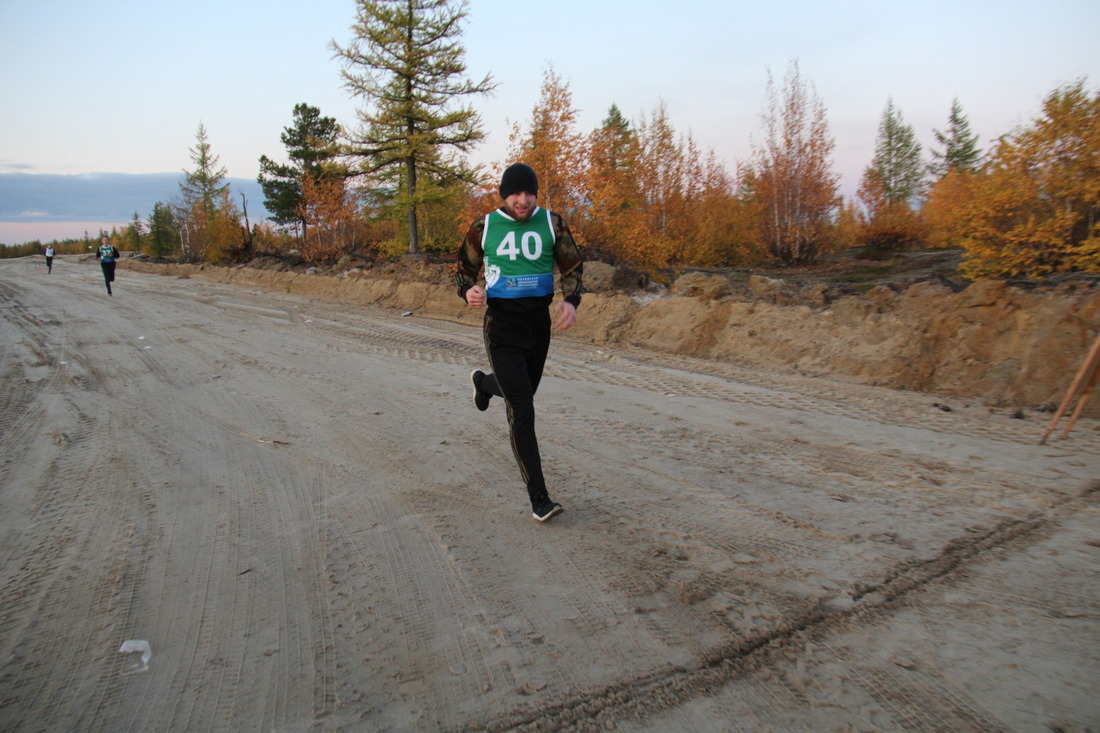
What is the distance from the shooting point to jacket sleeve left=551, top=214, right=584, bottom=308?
4105mm

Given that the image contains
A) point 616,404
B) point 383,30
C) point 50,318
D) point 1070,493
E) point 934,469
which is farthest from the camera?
point 383,30

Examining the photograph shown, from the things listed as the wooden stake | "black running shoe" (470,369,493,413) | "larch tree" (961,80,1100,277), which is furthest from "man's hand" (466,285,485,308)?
"larch tree" (961,80,1100,277)

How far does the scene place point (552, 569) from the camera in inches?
130

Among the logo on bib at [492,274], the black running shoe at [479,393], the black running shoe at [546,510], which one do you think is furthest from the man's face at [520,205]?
the black running shoe at [546,510]

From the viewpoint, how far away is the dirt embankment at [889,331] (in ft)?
22.1

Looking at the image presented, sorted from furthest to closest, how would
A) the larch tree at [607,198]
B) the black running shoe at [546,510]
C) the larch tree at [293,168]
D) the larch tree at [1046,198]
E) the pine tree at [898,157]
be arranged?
1. the pine tree at [898,157]
2. the larch tree at [293,168]
3. the larch tree at [607,198]
4. the larch tree at [1046,198]
5. the black running shoe at [546,510]

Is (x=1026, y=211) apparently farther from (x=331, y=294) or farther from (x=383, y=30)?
(x=383, y=30)

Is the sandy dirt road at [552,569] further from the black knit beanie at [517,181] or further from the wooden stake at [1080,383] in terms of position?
the black knit beanie at [517,181]

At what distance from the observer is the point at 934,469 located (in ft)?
15.4

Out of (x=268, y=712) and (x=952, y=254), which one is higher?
(x=952, y=254)

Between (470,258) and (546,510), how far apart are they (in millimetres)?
1720

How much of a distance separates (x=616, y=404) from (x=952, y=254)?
1408cm

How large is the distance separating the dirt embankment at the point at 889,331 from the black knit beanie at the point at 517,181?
5715mm

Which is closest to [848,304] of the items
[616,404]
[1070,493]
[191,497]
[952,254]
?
[616,404]
